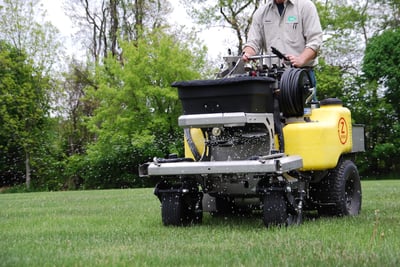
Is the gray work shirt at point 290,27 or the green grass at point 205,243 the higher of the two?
the gray work shirt at point 290,27

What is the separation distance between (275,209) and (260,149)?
641 mm

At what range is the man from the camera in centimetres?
592

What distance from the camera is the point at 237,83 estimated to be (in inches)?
197

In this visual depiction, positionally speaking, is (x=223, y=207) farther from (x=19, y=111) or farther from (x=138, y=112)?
(x=19, y=111)

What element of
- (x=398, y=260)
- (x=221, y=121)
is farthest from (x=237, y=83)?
(x=398, y=260)

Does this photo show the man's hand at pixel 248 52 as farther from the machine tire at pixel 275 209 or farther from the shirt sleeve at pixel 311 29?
the machine tire at pixel 275 209

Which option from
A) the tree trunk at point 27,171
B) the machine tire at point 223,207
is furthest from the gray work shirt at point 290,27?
the tree trunk at point 27,171

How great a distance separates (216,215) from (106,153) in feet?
74.6

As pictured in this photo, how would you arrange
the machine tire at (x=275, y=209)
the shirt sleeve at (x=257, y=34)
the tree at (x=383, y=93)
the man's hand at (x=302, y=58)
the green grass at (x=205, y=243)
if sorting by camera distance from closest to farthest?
the green grass at (x=205, y=243) < the machine tire at (x=275, y=209) < the man's hand at (x=302, y=58) < the shirt sleeve at (x=257, y=34) < the tree at (x=383, y=93)

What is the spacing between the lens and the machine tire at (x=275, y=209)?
16.4ft

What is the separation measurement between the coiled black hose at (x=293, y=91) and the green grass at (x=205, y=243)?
98 centimetres

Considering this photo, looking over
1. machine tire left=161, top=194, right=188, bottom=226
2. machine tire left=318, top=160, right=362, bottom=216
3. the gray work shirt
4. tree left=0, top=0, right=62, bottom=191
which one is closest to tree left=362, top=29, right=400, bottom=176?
tree left=0, top=0, right=62, bottom=191

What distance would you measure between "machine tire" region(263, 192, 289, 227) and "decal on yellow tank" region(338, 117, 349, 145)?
43.6 inches

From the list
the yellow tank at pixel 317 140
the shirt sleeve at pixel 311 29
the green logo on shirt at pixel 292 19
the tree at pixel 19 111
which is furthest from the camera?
the tree at pixel 19 111
